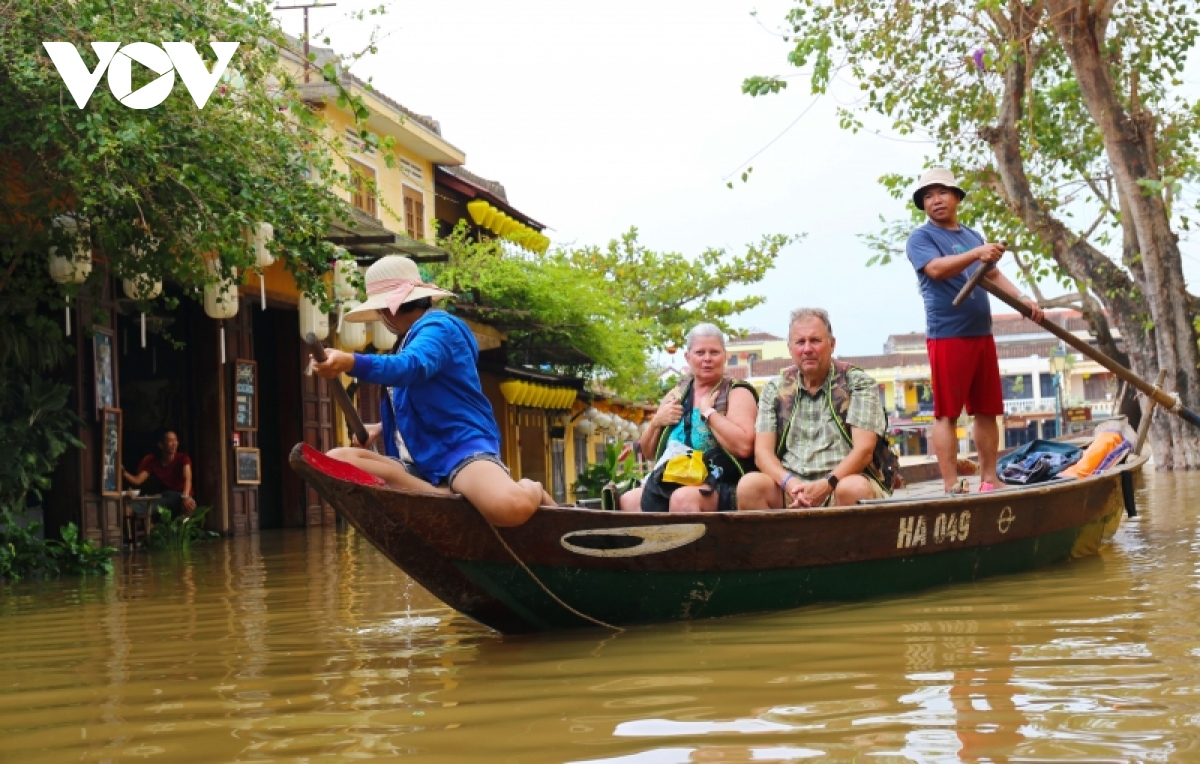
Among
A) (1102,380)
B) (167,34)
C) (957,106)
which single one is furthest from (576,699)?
(1102,380)

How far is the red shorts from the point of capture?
6816mm

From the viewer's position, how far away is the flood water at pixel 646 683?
3.04 metres

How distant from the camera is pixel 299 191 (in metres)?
9.48

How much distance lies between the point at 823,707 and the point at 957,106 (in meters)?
14.9

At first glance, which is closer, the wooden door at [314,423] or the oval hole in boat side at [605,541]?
the oval hole in boat side at [605,541]

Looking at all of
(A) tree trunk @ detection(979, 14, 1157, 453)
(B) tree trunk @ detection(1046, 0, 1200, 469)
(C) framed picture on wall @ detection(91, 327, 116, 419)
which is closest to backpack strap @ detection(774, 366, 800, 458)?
(C) framed picture on wall @ detection(91, 327, 116, 419)

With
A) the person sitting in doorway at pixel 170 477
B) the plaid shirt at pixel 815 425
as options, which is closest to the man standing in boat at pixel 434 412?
the plaid shirt at pixel 815 425

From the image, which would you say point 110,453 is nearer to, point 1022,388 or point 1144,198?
point 1144,198

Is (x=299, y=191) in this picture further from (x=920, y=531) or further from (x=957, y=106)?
(x=957, y=106)

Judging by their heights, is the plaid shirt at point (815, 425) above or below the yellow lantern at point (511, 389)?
below

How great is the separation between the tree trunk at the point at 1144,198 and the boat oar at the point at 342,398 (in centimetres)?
1086

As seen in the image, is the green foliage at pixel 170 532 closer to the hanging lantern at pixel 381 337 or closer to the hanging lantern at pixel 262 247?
the hanging lantern at pixel 262 247
